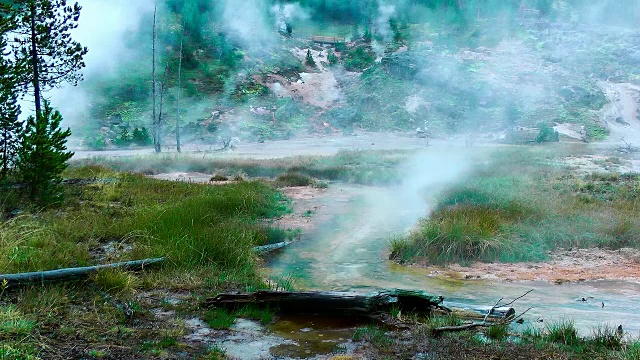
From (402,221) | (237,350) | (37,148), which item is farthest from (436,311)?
(37,148)

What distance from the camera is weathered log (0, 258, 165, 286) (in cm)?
628

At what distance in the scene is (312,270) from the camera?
959 centimetres

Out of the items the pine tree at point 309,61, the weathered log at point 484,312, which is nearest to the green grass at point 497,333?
the weathered log at point 484,312

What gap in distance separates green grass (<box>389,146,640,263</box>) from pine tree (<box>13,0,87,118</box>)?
10.3 meters

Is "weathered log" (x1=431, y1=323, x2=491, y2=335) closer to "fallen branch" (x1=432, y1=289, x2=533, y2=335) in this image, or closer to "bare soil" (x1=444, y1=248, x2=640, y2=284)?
"fallen branch" (x1=432, y1=289, x2=533, y2=335)

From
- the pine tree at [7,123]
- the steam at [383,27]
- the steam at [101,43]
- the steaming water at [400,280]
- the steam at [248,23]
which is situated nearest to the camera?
the steaming water at [400,280]

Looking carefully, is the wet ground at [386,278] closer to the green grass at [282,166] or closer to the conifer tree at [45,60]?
the conifer tree at [45,60]

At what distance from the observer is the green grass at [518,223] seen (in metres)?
10.1

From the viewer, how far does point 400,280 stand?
29.4 feet

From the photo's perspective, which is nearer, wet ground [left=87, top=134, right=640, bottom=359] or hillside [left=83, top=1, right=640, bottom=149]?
wet ground [left=87, top=134, right=640, bottom=359]

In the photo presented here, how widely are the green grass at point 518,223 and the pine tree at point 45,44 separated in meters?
10.3

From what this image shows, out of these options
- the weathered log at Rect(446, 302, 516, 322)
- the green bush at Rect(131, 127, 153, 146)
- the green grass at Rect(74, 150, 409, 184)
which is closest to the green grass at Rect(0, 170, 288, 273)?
the weathered log at Rect(446, 302, 516, 322)

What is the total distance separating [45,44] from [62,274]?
409 inches

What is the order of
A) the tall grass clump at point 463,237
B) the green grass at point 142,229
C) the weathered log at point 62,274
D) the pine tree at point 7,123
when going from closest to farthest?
the weathered log at point 62,274, the green grass at point 142,229, the tall grass clump at point 463,237, the pine tree at point 7,123
